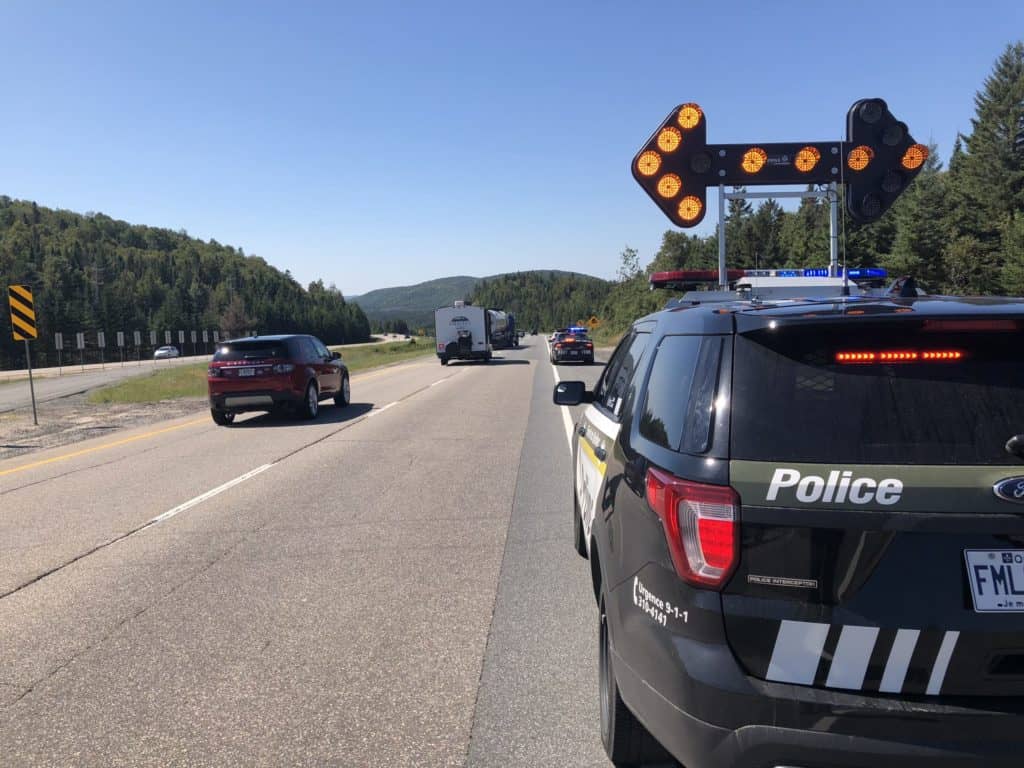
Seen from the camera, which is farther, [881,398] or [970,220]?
[970,220]

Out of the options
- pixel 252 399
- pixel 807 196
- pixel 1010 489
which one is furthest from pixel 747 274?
pixel 252 399

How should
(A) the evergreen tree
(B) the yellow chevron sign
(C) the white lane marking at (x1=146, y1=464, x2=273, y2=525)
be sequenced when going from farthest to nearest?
(A) the evergreen tree → (B) the yellow chevron sign → (C) the white lane marking at (x1=146, y1=464, x2=273, y2=525)

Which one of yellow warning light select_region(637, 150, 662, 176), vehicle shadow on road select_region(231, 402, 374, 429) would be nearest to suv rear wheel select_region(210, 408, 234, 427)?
vehicle shadow on road select_region(231, 402, 374, 429)

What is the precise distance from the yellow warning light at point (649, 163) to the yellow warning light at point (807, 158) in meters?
1.13

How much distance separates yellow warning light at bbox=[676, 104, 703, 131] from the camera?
6.65 metres

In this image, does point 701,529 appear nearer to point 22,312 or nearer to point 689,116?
point 689,116

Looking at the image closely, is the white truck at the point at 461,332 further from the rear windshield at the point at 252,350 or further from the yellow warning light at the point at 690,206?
the yellow warning light at the point at 690,206

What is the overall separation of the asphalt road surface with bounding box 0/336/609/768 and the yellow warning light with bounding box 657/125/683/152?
3416mm

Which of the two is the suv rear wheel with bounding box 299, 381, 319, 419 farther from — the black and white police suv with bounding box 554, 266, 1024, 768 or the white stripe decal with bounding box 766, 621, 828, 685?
the white stripe decal with bounding box 766, 621, 828, 685

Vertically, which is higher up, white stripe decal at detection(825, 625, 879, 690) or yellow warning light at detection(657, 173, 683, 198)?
yellow warning light at detection(657, 173, 683, 198)

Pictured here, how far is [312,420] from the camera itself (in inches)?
664

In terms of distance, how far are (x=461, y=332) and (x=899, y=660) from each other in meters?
44.0

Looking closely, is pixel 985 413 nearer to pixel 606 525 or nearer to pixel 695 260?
pixel 606 525

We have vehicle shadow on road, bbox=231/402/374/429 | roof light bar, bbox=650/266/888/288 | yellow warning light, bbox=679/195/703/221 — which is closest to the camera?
yellow warning light, bbox=679/195/703/221
